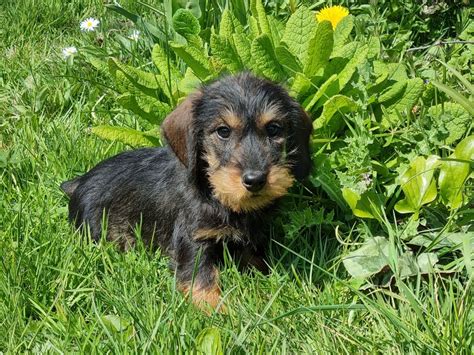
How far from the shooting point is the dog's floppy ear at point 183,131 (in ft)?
10.8

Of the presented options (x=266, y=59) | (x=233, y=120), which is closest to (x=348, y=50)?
(x=266, y=59)

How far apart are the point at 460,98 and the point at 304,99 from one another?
1273 mm

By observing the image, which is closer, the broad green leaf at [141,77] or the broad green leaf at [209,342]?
the broad green leaf at [209,342]

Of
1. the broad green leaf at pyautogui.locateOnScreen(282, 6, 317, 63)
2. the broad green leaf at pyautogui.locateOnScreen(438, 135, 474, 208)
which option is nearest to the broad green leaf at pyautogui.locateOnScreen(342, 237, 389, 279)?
the broad green leaf at pyautogui.locateOnScreen(438, 135, 474, 208)

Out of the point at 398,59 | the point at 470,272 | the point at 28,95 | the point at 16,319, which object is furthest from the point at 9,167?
the point at 470,272

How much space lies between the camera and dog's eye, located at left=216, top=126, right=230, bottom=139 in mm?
3232

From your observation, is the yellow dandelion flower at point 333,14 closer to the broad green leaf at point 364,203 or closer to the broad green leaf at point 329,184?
the broad green leaf at point 329,184

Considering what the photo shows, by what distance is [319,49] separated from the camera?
384 centimetres

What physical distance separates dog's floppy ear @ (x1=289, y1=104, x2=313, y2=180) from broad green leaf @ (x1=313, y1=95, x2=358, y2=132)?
12.5 inches

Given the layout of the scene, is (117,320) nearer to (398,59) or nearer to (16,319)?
(16,319)

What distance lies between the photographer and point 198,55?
406 centimetres

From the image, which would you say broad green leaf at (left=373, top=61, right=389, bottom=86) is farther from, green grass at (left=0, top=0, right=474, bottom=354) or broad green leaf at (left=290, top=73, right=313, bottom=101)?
green grass at (left=0, top=0, right=474, bottom=354)

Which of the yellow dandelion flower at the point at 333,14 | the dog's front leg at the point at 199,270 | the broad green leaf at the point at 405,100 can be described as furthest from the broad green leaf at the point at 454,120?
the dog's front leg at the point at 199,270

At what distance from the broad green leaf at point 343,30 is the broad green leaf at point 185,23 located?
932mm
